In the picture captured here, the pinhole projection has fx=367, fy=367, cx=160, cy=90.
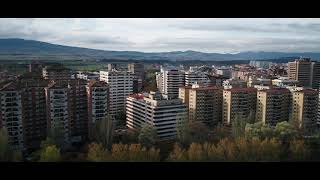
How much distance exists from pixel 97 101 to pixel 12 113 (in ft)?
4.98

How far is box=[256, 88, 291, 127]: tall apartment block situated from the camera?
7.00 m

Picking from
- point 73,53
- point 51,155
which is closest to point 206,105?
point 73,53

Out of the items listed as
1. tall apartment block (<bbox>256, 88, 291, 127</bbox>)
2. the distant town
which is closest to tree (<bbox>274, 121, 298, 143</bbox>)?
the distant town

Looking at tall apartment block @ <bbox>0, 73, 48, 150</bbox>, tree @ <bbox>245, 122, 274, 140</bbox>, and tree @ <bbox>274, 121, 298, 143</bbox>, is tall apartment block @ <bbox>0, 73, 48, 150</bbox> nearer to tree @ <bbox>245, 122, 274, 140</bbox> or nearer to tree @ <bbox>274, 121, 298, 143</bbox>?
Result: tree @ <bbox>245, 122, 274, 140</bbox>

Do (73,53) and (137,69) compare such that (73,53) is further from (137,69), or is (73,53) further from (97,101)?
(137,69)

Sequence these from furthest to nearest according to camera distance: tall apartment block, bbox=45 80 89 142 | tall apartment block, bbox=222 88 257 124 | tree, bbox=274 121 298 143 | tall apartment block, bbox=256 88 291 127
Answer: tall apartment block, bbox=222 88 257 124, tall apartment block, bbox=256 88 291 127, tall apartment block, bbox=45 80 89 142, tree, bbox=274 121 298 143

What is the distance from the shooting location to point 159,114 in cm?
620

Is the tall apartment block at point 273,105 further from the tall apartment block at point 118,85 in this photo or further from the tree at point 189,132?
the tall apartment block at point 118,85

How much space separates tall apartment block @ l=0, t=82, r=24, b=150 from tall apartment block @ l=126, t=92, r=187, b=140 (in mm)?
1886

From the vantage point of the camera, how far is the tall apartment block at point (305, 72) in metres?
11.5
